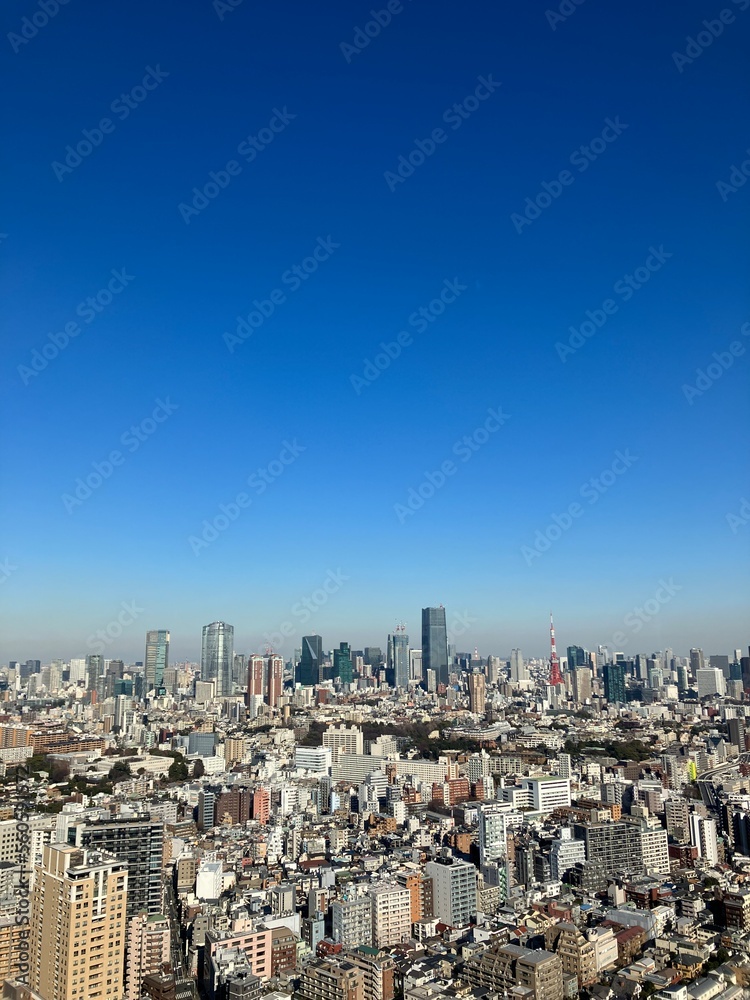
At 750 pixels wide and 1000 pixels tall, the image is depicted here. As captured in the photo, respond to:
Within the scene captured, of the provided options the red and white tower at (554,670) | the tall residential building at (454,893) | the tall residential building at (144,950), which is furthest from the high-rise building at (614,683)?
the tall residential building at (144,950)

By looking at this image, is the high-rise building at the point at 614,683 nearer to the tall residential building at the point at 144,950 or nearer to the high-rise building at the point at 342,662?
the high-rise building at the point at 342,662

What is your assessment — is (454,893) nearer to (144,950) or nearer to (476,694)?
(144,950)

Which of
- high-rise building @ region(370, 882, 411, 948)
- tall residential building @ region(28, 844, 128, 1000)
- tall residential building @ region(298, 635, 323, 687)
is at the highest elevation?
tall residential building @ region(298, 635, 323, 687)

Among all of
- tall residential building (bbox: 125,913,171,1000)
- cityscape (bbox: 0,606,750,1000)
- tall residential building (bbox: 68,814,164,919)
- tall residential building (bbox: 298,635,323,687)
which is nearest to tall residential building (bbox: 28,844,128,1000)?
cityscape (bbox: 0,606,750,1000)

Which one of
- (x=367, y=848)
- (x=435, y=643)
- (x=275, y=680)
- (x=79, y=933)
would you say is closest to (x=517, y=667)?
(x=435, y=643)

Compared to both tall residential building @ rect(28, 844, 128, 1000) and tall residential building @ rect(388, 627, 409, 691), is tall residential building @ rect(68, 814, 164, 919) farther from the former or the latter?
tall residential building @ rect(388, 627, 409, 691)

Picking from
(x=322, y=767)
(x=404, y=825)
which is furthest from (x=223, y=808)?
(x=322, y=767)

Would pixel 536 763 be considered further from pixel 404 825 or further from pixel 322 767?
pixel 404 825
